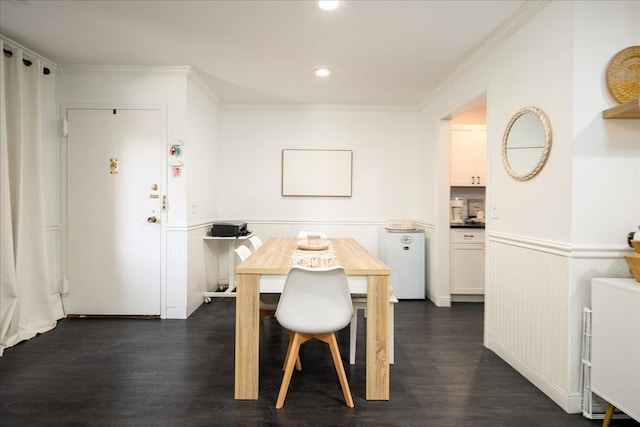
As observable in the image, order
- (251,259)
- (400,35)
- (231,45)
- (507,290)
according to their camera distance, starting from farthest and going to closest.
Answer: (231,45)
(400,35)
(507,290)
(251,259)

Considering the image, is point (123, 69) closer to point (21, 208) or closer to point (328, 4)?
point (21, 208)

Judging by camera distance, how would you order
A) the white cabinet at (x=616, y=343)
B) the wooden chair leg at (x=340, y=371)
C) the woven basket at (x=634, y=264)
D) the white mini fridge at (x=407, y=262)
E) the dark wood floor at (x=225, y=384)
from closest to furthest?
1. the white cabinet at (x=616, y=343)
2. the woven basket at (x=634, y=264)
3. the dark wood floor at (x=225, y=384)
4. the wooden chair leg at (x=340, y=371)
5. the white mini fridge at (x=407, y=262)

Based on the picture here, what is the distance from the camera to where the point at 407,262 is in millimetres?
4367

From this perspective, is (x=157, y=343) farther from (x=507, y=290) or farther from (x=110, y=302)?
(x=507, y=290)

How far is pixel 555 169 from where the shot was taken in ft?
6.94

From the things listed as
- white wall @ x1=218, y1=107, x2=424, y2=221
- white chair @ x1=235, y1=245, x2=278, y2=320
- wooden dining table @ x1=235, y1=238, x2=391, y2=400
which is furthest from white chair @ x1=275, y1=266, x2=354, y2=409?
white wall @ x1=218, y1=107, x2=424, y2=221

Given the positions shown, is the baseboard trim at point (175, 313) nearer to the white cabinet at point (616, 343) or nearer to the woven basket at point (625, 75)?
the white cabinet at point (616, 343)

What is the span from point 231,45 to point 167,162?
1351 millimetres

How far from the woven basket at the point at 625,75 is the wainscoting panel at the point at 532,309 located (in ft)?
3.02

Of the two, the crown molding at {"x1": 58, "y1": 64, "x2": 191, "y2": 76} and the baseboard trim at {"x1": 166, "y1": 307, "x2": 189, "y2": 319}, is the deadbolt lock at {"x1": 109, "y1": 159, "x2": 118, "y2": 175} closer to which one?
the crown molding at {"x1": 58, "y1": 64, "x2": 191, "y2": 76}

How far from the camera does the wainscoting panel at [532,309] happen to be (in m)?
2.05

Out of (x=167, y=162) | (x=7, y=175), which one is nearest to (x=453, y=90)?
(x=167, y=162)

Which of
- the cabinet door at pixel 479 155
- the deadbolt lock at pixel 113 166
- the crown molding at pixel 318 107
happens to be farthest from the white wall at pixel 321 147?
the deadbolt lock at pixel 113 166

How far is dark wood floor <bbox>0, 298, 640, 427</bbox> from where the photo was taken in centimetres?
192
